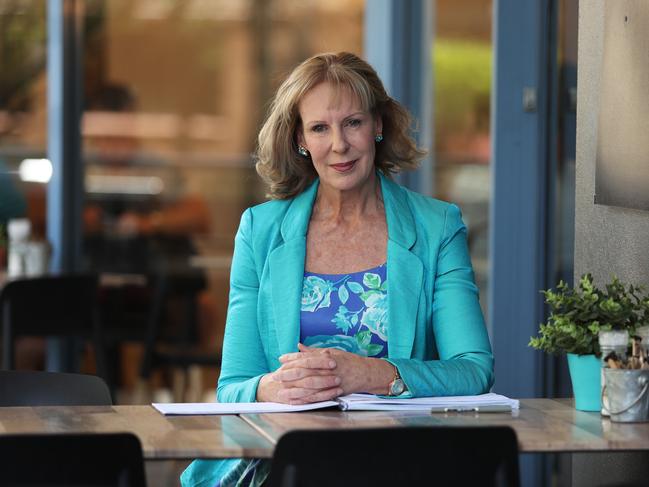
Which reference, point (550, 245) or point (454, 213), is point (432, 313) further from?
point (550, 245)

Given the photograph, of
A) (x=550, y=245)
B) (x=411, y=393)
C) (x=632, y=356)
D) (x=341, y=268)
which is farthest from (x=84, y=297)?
(x=632, y=356)

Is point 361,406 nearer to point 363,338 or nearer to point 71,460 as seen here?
point 363,338

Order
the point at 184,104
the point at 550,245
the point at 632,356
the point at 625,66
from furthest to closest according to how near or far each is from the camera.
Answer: the point at 184,104 < the point at 550,245 < the point at 625,66 < the point at 632,356

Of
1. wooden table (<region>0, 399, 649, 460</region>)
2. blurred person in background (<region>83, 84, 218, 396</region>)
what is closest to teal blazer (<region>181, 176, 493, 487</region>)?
wooden table (<region>0, 399, 649, 460</region>)

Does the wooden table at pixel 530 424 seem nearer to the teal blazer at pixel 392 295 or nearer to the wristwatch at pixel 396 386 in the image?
the wristwatch at pixel 396 386

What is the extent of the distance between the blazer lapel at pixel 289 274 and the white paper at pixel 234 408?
0.35 m

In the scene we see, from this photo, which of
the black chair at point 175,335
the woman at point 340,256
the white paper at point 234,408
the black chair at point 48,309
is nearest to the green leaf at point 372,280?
the woman at point 340,256

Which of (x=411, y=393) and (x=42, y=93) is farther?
(x=42, y=93)

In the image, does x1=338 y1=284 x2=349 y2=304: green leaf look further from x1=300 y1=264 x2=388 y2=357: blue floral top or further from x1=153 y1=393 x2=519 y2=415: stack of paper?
x1=153 y1=393 x2=519 y2=415: stack of paper

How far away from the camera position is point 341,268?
2.99 metres

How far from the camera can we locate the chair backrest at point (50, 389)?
113 inches

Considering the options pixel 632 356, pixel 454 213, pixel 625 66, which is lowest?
pixel 632 356

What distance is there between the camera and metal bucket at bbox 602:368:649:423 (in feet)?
7.64

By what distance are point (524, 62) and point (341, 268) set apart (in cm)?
174
